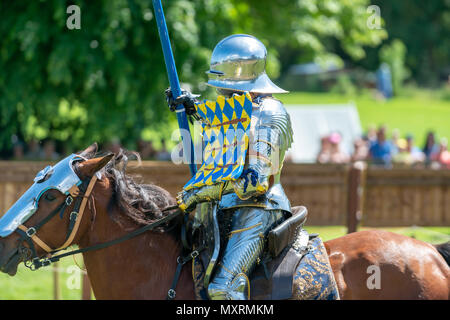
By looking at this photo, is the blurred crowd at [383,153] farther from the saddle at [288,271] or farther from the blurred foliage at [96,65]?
the saddle at [288,271]

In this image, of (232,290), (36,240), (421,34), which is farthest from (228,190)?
(421,34)

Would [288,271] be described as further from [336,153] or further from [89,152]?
[336,153]

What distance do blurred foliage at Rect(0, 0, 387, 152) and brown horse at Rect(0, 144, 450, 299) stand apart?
725 centimetres

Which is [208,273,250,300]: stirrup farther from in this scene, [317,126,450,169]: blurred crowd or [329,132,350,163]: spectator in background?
[329,132,350,163]: spectator in background

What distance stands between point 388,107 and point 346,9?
2066cm

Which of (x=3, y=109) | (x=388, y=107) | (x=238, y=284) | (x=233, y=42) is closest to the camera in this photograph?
(x=238, y=284)

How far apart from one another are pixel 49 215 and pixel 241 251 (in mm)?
1300

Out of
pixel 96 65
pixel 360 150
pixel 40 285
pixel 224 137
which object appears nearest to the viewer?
pixel 224 137

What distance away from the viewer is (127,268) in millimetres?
4523

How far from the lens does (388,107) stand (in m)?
38.3

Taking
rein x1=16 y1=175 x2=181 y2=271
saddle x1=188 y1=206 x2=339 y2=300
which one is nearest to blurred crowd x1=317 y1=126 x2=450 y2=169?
saddle x1=188 y1=206 x2=339 y2=300

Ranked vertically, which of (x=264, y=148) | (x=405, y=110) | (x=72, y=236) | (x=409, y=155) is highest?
(x=264, y=148)
